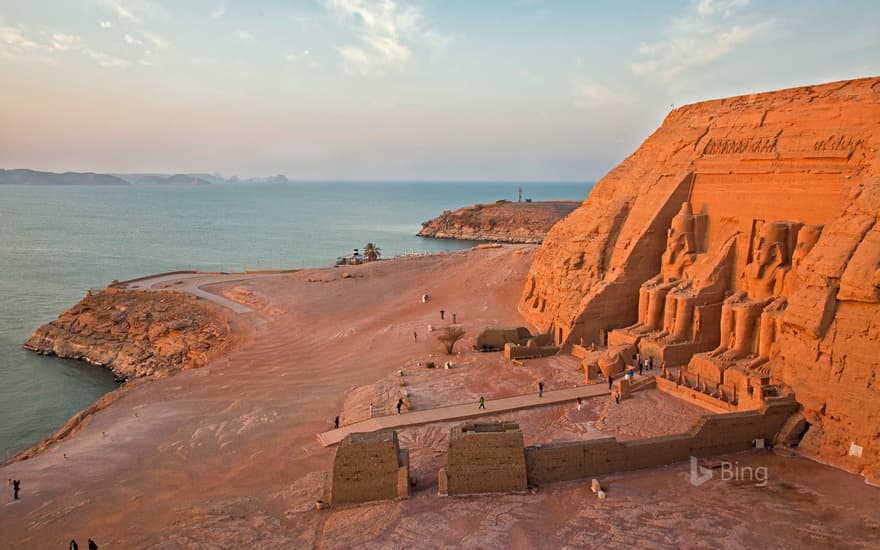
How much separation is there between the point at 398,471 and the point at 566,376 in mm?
9228

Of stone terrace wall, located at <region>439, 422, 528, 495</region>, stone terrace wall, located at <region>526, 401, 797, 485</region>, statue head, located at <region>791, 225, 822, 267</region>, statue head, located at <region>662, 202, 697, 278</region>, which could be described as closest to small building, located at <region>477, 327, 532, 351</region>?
statue head, located at <region>662, 202, 697, 278</region>

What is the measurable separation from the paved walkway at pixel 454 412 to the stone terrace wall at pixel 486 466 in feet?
13.3

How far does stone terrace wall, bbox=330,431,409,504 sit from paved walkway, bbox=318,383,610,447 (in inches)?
144

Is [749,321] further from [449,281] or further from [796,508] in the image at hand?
[449,281]

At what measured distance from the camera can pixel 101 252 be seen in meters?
67.3

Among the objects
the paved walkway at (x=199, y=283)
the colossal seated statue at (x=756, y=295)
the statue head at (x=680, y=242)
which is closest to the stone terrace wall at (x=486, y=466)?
the colossal seated statue at (x=756, y=295)

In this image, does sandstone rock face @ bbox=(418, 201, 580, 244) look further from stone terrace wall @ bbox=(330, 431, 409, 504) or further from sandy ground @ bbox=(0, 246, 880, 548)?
stone terrace wall @ bbox=(330, 431, 409, 504)

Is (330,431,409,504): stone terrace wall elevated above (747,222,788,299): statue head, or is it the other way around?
(747,222,788,299): statue head

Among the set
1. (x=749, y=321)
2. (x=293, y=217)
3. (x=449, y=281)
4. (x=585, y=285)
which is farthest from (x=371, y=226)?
(x=749, y=321)

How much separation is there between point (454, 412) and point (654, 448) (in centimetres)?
619

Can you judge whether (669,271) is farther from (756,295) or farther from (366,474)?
→ (366,474)

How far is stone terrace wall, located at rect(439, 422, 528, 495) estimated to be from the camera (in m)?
13.4

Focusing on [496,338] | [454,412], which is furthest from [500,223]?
[454,412]

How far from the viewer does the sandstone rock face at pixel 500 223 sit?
277 ft
